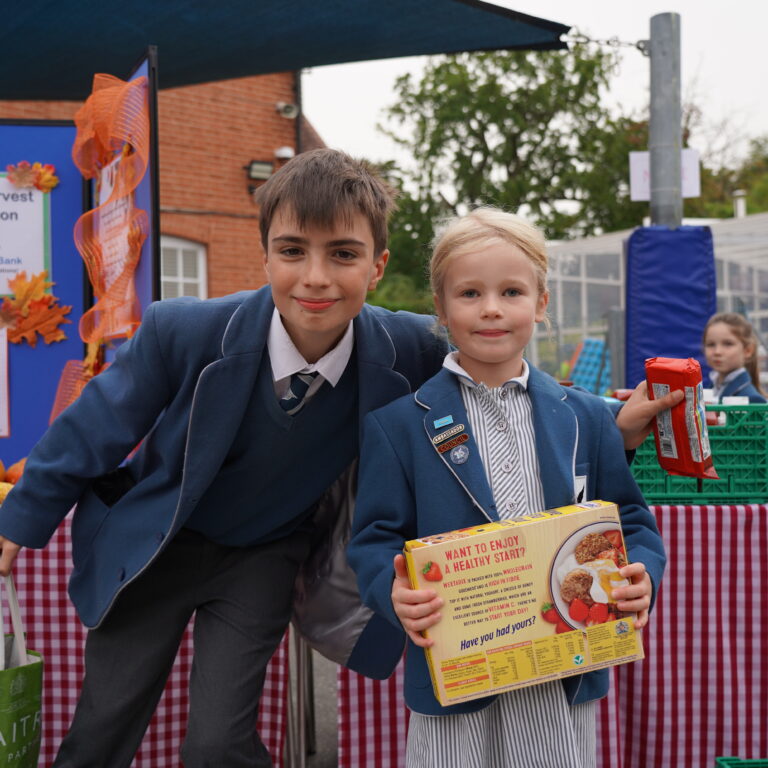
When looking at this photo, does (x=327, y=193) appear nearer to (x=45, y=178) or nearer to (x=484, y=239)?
(x=484, y=239)

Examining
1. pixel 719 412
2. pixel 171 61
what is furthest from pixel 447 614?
pixel 171 61

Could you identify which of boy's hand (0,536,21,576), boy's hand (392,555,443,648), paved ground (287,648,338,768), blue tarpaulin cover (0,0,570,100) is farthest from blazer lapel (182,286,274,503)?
blue tarpaulin cover (0,0,570,100)

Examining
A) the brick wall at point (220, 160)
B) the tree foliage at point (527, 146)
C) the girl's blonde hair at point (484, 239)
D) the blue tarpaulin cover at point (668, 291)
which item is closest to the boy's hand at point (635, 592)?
the girl's blonde hair at point (484, 239)

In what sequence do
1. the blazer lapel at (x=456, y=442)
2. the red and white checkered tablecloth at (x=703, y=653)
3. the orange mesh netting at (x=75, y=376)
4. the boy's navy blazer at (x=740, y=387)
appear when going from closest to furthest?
the blazer lapel at (x=456, y=442), the red and white checkered tablecloth at (x=703, y=653), the orange mesh netting at (x=75, y=376), the boy's navy blazer at (x=740, y=387)

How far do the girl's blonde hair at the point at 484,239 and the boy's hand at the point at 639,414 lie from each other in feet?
1.06

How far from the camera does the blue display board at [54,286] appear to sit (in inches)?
142

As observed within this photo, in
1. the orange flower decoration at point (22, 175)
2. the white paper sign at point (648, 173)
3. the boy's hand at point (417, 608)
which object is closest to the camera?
the boy's hand at point (417, 608)

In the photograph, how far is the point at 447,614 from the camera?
1603 mm

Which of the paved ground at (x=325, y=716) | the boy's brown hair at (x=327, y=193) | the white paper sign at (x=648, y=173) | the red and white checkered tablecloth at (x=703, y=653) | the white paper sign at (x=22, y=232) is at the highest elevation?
the white paper sign at (x=648, y=173)

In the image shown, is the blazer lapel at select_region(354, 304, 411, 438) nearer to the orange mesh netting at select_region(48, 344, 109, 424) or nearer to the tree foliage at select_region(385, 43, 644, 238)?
the orange mesh netting at select_region(48, 344, 109, 424)

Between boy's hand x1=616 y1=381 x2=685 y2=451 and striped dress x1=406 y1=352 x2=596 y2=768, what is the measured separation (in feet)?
0.79

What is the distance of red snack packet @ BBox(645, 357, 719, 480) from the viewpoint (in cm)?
181

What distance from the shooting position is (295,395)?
212cm

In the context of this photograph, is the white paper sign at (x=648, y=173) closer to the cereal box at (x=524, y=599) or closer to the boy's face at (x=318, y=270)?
the boy's face at (x=318, y=270)
